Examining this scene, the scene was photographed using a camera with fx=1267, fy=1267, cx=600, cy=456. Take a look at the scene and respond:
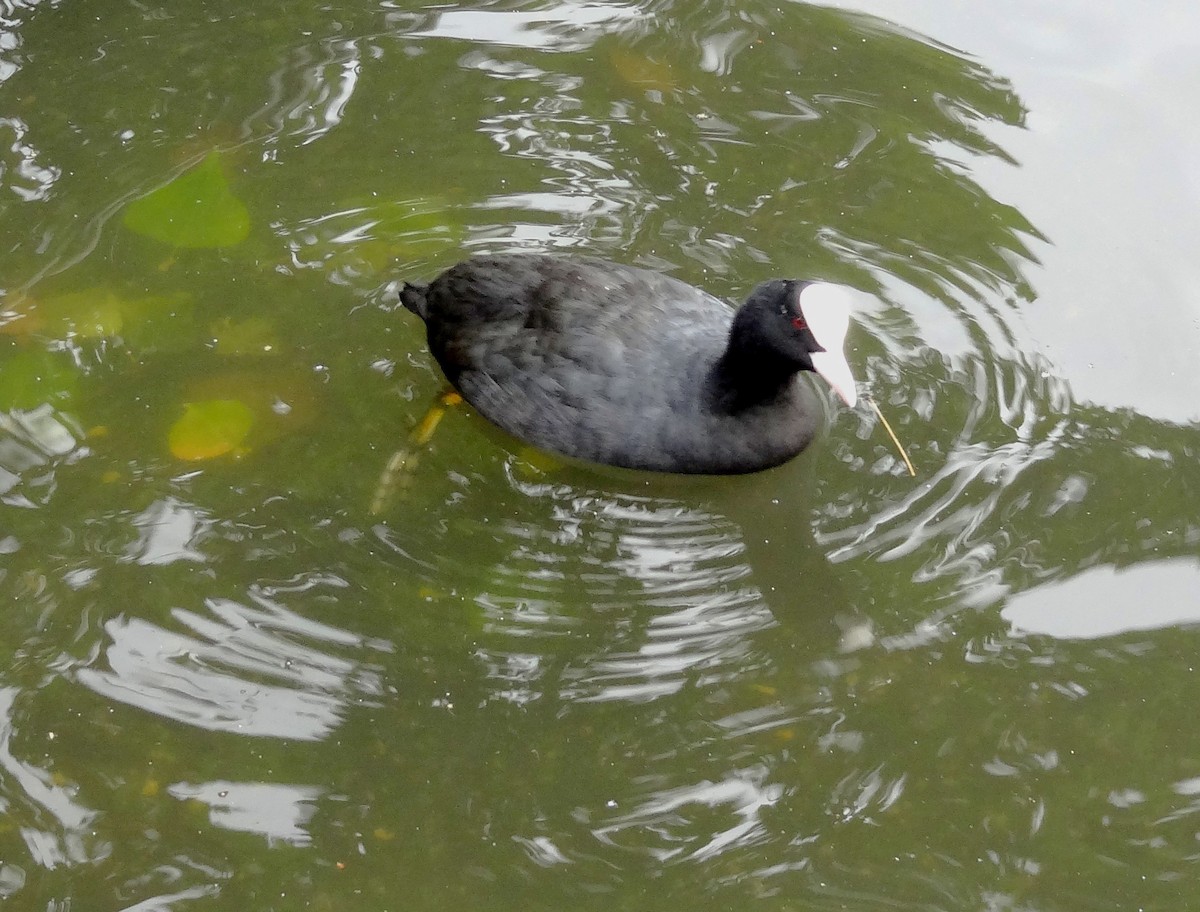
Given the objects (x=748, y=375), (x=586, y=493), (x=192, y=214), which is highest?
(x=748, y=375)

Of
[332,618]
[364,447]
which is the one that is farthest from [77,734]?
[364,447]

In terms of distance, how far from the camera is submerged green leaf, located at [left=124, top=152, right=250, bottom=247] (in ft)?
13.5

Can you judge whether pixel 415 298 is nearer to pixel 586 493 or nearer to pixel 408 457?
pixel 408 457

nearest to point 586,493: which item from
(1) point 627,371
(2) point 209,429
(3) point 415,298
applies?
(1) point 627,371

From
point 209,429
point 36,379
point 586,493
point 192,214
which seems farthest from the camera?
point 192,214

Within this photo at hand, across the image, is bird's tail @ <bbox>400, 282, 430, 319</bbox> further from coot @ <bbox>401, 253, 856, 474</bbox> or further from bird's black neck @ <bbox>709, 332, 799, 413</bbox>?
bird's black neck @ <bbox>709, 332, 799, 413</bbox>

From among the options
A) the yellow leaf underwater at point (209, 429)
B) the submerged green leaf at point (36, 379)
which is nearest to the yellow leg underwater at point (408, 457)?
the yellow leaf underwater at point (209, 429)

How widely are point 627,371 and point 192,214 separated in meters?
1.74

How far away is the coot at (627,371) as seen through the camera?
10.9 ft

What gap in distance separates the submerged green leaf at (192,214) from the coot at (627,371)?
1083mm

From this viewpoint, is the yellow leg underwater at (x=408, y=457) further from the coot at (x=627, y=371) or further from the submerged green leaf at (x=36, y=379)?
the submerged green leaf at (x=36, y=379)

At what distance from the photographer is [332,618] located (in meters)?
3.18

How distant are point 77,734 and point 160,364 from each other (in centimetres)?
123

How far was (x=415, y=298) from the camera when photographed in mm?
3658
